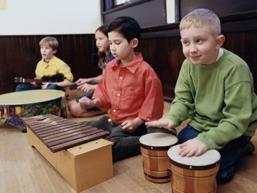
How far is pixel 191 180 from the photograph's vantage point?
3.05 feet

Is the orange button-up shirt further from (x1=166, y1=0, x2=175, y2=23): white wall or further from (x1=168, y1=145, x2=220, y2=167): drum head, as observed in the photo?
(x1=166, y1=0, x2=175, y2=23): white wall

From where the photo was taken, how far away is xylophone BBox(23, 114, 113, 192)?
3.70 feet

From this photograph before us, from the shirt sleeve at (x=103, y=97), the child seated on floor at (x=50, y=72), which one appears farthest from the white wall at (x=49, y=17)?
the shirt sleeve at (x=103, y=97)

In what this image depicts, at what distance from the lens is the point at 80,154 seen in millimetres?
1106

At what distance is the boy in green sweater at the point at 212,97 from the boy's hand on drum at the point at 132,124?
25 cm

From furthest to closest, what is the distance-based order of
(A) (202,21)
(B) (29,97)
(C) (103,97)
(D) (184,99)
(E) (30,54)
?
(E) (30,54) < (B) (29,97) < (C) (103,97) < (D) (184,99) < (A) (202,21)

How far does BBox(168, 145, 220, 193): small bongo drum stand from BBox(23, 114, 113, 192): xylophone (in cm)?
33

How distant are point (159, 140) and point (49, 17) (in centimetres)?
274

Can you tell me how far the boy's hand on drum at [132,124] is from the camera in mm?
1428

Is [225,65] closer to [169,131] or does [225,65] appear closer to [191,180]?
[169,131]

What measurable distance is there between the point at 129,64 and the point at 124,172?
0.57 meters

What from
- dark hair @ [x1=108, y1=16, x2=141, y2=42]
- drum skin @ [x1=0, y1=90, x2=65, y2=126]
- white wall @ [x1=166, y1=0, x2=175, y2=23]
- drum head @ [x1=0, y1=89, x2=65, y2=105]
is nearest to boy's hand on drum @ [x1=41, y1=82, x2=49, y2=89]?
drum head @ [x1=0, y1=89, x2=65, y2=105]

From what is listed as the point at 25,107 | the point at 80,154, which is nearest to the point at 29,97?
the point at 25,107

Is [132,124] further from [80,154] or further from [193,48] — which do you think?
[193,48]
